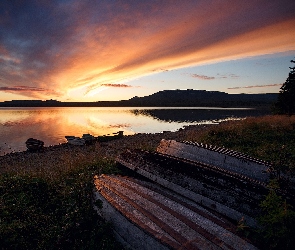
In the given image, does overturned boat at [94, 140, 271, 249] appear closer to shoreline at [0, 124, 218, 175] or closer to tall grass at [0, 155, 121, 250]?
tall grass at [0, 155, 121, 250]

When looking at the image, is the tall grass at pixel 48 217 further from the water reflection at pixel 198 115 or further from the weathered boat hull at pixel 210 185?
the water reflection at pixel 198 115

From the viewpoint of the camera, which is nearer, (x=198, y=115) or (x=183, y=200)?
(x=183, y=200)

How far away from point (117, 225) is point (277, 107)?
84.8ft

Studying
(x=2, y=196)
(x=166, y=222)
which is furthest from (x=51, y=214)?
(x=166, y=222)

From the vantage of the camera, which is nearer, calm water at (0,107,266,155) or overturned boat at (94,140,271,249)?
overturned boat at (94,140,271,249)

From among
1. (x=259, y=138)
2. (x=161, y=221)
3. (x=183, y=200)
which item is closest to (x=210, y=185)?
(x=183, y=200)

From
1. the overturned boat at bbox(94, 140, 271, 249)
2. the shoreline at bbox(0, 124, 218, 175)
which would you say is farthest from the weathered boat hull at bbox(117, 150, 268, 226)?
the shoreline at bbox(0, 124, 218, 175)

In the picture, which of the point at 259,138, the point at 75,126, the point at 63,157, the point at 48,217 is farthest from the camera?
the point at 75,126

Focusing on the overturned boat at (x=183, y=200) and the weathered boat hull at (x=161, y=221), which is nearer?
the weathered boat hull at (x=161, y=221)

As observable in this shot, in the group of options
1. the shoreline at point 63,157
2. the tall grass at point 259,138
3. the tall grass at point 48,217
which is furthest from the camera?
the tall grass at point 259,138

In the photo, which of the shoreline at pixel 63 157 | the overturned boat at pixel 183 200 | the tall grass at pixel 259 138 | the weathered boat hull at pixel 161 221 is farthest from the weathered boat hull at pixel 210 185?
the tall grass at pixel 259 138

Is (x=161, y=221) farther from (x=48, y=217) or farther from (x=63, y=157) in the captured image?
(x=63, y=157)

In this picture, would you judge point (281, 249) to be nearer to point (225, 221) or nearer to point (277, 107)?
point (225, 221)

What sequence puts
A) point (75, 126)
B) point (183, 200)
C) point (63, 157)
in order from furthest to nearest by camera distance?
point (75, 126) < point (63, 157) < point (183, 200)
